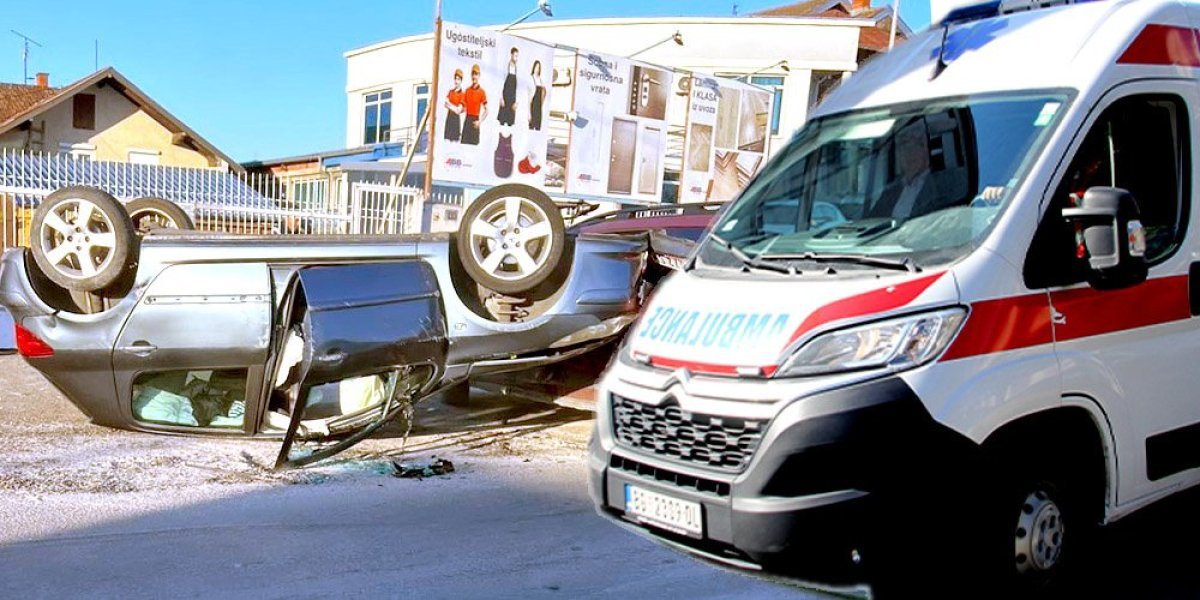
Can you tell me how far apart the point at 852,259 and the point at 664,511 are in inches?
49.1

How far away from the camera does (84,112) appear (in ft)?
110

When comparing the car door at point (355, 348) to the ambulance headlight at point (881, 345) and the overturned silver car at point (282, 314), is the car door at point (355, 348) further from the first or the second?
the ambulance headlight at point (881, 345)

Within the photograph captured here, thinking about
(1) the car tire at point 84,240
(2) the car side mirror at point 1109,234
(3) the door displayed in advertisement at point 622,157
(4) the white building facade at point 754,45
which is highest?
(4) the white building facade at point 754,45

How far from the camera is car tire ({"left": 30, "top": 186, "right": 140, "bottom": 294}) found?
6.49m

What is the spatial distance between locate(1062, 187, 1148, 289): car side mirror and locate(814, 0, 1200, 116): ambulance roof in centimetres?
55

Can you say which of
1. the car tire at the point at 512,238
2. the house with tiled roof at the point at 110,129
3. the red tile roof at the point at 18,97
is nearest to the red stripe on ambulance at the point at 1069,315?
the car tire at the point at 512,238

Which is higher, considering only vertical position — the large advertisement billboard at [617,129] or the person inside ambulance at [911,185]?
the large advertisement billboard at [617,129]

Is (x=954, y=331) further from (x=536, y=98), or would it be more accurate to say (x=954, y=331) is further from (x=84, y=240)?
(x=536, y=98)

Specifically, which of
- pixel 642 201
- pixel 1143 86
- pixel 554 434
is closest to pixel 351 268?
pixel 554 434

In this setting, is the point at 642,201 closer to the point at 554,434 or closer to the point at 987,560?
the point at 554,434

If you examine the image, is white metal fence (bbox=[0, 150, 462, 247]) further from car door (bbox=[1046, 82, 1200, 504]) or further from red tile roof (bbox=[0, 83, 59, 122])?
red tile roof (bbox=[0, 83, 59, 122])

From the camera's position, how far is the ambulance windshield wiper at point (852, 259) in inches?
151

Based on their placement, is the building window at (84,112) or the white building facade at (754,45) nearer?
the white building facade at (754,45)

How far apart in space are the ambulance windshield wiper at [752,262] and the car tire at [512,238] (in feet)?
7.54
